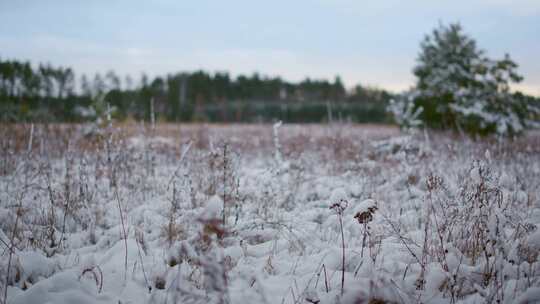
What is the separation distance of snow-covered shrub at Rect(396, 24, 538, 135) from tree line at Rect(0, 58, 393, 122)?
5.78 metres

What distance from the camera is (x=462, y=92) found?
10.1 m

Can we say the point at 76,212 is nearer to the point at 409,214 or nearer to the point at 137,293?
the point at 137,293

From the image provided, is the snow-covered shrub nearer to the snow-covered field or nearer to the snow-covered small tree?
the snow-covered small tree

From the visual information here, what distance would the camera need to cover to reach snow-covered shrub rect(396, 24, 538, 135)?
9719mm

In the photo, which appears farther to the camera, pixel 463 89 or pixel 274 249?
pixel 463 89

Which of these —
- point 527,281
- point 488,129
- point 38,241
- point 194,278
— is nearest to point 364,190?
point 527,281

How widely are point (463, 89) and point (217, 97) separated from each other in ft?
139

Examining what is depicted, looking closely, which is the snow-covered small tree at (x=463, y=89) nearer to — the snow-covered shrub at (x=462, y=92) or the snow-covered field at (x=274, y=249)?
the snow-covered shrub at (x=462, y=92)

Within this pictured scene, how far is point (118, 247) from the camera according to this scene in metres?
2.35

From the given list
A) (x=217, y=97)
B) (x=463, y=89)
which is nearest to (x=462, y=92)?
(x=463, y=89)

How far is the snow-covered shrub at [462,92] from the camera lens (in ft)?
31.9

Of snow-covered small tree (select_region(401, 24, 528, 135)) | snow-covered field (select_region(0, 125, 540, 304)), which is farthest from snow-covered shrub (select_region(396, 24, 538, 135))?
snow-covered field (select_region(0, 125, 540, 304))

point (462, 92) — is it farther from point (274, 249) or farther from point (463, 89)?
point (274, 249)

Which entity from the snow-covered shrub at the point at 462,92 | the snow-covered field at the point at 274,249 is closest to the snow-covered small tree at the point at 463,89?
the snow-covered shrub at the point at 462,92
